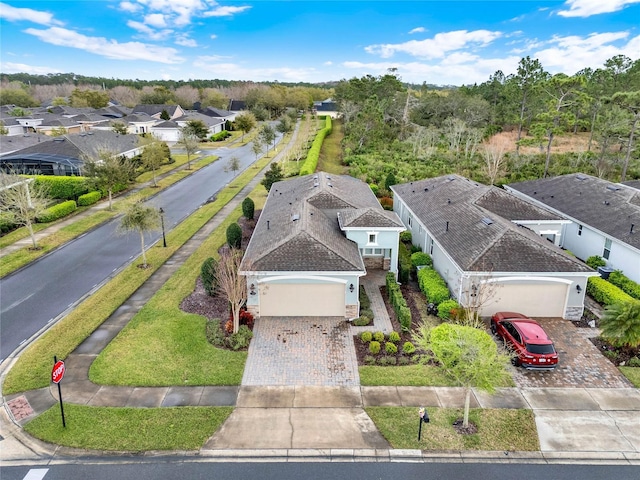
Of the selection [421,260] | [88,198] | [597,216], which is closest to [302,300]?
[421,260]

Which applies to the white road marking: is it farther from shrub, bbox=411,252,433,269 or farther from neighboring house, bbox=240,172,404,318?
shrub, bbox=411,252,433,269

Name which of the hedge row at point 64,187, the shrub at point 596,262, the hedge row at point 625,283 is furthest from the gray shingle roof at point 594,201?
the hedge row at point 64,187

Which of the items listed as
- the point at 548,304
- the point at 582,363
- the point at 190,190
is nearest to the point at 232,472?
the point at 582,363

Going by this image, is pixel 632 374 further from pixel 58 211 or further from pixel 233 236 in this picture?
pixel 58 211

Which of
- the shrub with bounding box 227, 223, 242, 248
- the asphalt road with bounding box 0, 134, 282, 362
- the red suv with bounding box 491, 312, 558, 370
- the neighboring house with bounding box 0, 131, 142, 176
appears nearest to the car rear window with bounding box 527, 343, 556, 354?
the red suv with bounding box 491, 312, 558, 370

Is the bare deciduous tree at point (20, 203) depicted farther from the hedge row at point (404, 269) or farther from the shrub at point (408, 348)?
the shrub at point (408, 348)

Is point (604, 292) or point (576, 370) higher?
point (604, 292)
